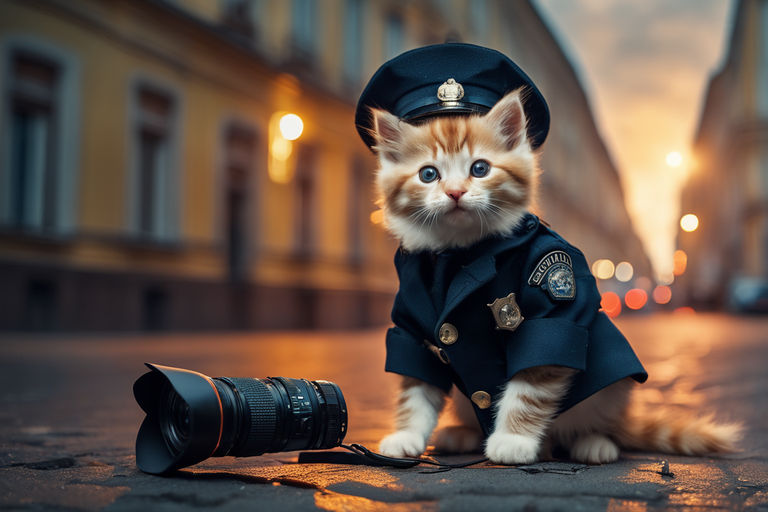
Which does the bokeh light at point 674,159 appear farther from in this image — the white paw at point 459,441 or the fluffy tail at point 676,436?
the white paw at point 459,441

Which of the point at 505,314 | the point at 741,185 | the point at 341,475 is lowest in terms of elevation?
the point at 341,475

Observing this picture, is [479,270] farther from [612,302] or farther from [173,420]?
[612,302]

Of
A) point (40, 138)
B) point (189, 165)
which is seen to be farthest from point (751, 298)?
point (40, 138)

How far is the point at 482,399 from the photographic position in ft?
7.90

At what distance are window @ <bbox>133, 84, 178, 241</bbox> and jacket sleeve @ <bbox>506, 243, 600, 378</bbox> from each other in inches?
414

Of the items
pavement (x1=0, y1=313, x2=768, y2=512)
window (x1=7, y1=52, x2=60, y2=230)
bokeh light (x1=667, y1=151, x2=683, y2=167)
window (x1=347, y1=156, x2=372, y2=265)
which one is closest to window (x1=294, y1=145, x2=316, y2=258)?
window (x1=347, y1=156, x2=372, y2=265)

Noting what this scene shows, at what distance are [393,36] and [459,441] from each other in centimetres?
1787

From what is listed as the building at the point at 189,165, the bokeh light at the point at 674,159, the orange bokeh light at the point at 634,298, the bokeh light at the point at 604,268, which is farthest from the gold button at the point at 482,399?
the bokeh light at the point at 604,268

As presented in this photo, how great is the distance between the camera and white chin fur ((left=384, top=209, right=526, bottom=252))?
93.5 inches

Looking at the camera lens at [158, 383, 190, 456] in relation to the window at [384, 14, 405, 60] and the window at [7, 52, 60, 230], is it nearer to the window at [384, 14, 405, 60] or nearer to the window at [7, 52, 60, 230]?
the window at [7, 52, 60, 230]

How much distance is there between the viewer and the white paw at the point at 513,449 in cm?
226

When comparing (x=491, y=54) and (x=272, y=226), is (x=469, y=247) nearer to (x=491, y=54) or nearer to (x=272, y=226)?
(x=491, y=54)

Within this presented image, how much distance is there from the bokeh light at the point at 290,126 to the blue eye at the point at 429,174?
1284 cm

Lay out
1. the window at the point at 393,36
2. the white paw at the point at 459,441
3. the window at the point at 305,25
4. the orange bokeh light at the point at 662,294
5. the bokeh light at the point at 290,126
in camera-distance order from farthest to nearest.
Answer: the orange bokeh light at the point at 662,294 < the window at the point at 393,36 < the window at the point at 305,25 < the bokeh light at the point at 290,126 < the white paw at the point at 459,441
